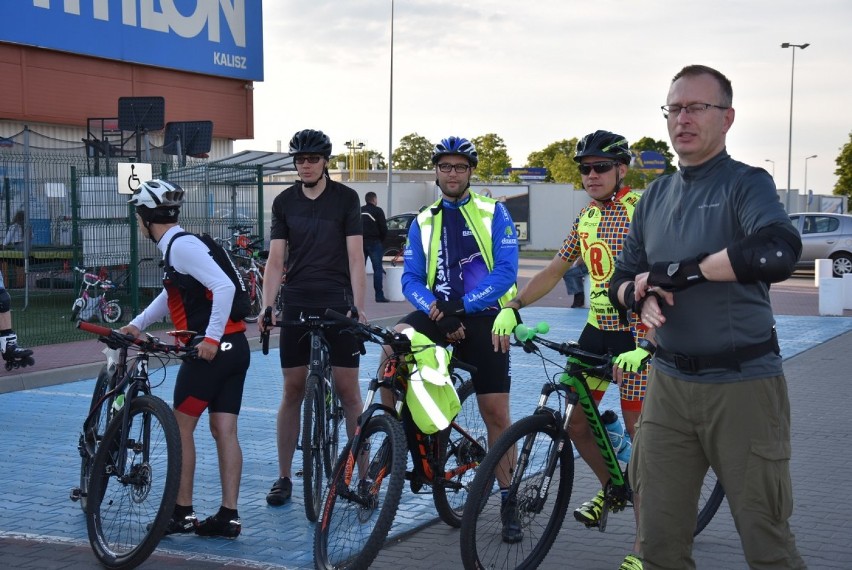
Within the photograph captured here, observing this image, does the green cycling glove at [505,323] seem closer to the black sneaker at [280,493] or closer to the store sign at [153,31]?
the black sneaker at [280,493]

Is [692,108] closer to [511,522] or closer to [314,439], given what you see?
[511,522]

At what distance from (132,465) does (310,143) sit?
6.57 feet

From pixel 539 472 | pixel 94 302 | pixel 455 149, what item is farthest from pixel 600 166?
pixel 94 302

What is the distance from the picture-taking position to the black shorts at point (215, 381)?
18.7 feet

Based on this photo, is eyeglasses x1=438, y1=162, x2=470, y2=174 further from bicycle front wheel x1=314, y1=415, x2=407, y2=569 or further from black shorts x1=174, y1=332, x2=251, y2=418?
bicycle front wheel x1=314, y1=415, x2=407, y2=569

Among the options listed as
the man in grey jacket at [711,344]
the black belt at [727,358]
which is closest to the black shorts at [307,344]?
the man in grey jacket at [711,344]

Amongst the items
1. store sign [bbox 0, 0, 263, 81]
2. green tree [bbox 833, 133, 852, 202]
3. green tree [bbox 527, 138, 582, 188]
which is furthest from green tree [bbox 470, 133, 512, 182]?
store sign [bbox 0, 0, 263, 81]

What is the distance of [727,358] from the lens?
3.62m

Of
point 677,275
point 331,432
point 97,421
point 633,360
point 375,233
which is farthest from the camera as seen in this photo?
point 375,233

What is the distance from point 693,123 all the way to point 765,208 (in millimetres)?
394

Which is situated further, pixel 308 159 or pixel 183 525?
pixel 308 159

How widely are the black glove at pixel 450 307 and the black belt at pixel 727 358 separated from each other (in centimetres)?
205

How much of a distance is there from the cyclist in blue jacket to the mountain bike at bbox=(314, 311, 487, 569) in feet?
0.96

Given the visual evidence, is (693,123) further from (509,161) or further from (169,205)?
(509,161)
